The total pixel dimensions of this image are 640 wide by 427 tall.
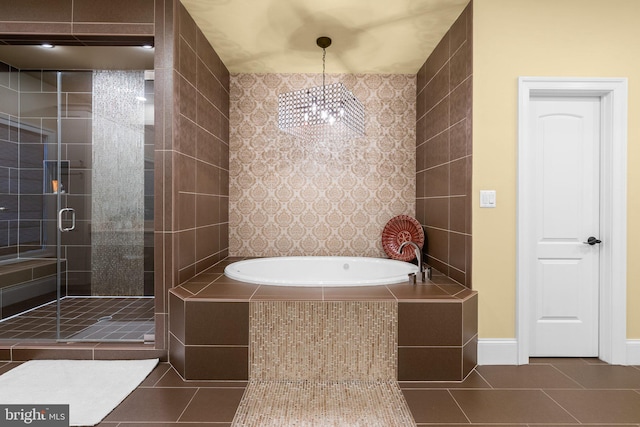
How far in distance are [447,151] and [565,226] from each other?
922 mm

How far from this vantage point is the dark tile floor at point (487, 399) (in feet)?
5.40

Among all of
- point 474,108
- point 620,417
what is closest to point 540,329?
point 620,417

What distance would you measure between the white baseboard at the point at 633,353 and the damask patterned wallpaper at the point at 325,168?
1892 millimetres

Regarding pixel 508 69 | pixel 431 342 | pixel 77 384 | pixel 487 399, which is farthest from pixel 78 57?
pixel 487 399

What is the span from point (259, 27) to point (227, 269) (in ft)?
5.91

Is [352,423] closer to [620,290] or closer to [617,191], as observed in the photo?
[620,290]

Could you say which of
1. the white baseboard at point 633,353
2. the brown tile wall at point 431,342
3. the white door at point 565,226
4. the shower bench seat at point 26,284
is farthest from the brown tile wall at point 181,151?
the white baseboard at point 633,353

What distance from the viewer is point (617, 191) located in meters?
2.27

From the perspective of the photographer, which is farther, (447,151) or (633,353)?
(447,151)

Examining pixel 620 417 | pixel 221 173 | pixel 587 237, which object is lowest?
pixel 620 417

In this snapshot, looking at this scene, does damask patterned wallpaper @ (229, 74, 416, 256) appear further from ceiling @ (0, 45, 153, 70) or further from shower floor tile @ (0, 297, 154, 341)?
shower floor tile @ (0, 297, 154, 341)

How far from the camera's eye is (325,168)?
3.39 metres

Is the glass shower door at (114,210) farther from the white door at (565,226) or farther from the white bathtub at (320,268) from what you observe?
the white door at (565,226)

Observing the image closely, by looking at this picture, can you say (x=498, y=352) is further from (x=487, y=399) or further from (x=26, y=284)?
(x=26, y=284)
